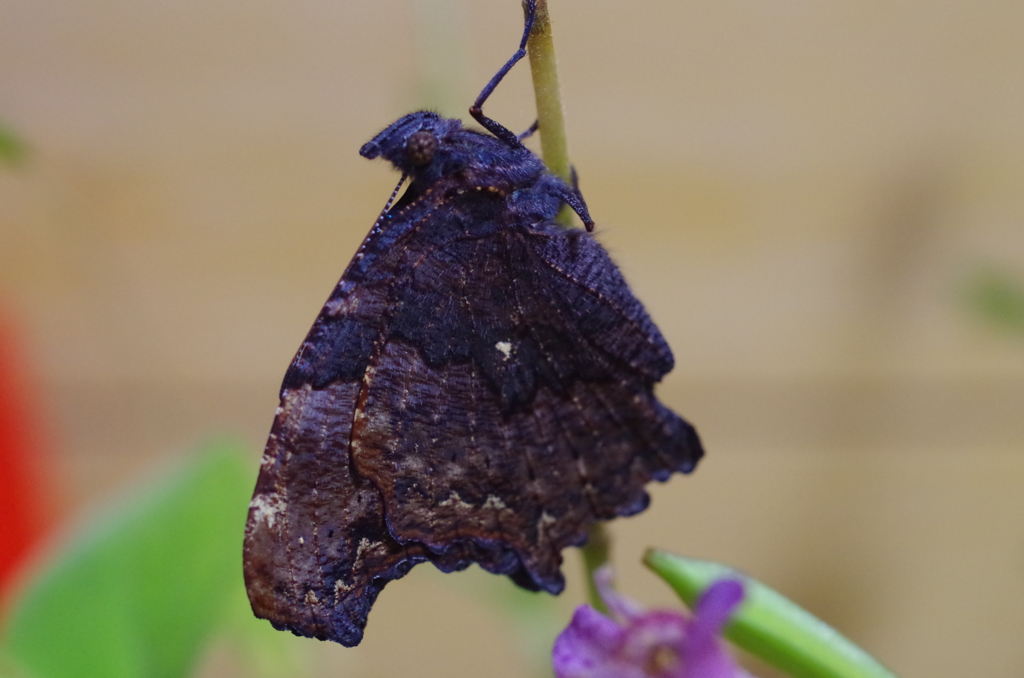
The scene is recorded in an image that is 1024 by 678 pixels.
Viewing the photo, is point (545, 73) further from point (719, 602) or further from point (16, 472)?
point (16, 472)

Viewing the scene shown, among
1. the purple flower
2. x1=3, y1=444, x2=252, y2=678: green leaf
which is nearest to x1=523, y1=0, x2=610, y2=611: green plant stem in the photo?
the purple flower

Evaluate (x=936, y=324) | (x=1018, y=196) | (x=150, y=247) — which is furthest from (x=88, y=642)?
(x=1018, y=196)

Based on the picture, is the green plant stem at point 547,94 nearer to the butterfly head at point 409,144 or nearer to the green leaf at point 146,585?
the butterfly head at point 409,144

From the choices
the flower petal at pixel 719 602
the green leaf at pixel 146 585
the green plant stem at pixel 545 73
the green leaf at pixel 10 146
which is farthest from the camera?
the green leaf at pixel 10 146

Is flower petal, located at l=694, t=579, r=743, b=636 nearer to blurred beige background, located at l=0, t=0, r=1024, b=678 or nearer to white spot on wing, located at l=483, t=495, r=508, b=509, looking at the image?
white spot on wing, located at l=483, t=495, r=508, b=509

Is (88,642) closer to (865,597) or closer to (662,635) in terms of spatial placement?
(662,635)

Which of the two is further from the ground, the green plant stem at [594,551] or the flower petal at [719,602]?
the green plant stem at [594,551]

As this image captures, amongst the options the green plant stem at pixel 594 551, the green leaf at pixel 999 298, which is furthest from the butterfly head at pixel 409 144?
the green leaf at pixel 999 298
